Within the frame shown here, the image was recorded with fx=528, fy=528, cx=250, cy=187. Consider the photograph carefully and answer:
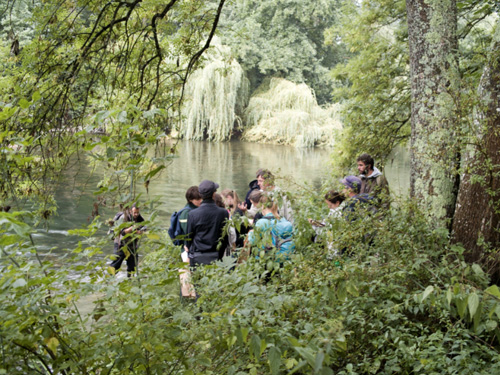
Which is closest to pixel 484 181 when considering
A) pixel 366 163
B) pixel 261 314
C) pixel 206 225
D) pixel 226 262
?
pixel 226 262

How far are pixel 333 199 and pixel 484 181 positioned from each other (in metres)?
1.34

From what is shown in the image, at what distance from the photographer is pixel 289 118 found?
33.6m

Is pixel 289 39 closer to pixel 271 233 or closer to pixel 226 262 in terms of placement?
pixel 271 233

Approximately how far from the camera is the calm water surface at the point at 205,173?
14.0m

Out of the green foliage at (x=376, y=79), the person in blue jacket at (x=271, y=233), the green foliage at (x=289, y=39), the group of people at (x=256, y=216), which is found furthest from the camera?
the green foliage at (x=289, y=39)

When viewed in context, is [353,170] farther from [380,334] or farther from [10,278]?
[10,278]

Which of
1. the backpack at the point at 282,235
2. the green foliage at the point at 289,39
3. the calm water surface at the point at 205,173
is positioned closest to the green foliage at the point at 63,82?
the backpack at the point at 282,235

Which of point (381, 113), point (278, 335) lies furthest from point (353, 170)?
point (278, 335)

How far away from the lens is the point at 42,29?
511 cm

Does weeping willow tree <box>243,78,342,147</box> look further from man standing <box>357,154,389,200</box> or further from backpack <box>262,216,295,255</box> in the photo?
backpack <box>262,216,295,255</box>

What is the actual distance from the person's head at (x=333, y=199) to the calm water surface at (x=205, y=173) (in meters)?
6.50

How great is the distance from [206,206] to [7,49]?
2.94 meters

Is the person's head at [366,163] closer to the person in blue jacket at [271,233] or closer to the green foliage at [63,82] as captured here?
the person in blue jacket at [271,233]

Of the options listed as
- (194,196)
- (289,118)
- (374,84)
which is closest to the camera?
(194,196)
